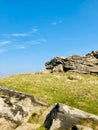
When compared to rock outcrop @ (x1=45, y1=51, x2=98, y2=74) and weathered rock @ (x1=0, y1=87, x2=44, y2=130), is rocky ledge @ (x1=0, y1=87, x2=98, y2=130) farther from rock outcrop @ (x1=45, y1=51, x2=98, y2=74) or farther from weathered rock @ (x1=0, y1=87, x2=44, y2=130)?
rock outcrop @ (x1=45, y1=51, x2=98, y2=74)

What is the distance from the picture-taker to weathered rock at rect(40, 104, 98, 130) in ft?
79.8

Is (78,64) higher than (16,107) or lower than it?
higher

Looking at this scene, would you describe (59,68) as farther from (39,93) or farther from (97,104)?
(97,104)

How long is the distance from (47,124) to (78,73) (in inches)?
1590

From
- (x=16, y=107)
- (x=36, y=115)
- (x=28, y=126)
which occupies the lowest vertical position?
(x=28, y=126)

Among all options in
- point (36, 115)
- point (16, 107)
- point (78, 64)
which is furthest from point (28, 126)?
point (78, 64)

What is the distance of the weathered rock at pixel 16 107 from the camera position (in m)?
26.7

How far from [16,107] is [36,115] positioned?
2.42 metres

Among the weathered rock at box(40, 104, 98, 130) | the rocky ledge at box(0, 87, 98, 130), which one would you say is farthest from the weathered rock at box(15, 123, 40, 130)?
the weathered rock at box(40, 104, 98, 130)

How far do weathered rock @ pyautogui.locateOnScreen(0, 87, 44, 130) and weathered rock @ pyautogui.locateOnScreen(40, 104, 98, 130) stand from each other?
1960 millimetres

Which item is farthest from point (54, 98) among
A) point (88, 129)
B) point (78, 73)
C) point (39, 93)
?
point (78, 73)

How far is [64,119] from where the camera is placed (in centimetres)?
2486

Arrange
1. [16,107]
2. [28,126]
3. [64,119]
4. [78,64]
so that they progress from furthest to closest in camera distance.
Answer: [78,64]
[16,107]
[28,126]
[64,119]

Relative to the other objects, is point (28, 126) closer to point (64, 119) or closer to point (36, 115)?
point (36, 115)
